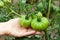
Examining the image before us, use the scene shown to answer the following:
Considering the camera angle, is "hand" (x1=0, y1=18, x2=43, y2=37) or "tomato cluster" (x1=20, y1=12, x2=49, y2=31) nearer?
"tomato cluster" (x1=20, y1=12, x2=49, y2=31)

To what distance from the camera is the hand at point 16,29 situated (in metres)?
1.09

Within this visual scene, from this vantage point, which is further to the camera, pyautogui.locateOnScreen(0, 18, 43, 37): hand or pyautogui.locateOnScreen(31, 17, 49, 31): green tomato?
pyautogui.locateOnScreen(0, 18, 43, 37): hand

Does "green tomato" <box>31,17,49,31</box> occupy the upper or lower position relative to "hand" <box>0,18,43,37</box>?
upper

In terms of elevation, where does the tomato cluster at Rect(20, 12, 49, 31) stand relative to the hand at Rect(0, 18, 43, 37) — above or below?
above

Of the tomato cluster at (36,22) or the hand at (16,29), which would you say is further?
the hand at (16,29)

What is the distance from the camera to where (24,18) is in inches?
41.0

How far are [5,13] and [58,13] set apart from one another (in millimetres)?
418

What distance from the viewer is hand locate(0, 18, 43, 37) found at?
1092 mm

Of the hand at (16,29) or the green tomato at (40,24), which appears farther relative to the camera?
the hand at (16,29)

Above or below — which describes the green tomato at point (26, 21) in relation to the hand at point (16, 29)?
above

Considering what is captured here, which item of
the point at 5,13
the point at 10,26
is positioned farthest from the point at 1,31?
the point at 5,13

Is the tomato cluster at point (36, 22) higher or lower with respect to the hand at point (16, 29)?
higher

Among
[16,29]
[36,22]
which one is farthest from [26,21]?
[16,29]

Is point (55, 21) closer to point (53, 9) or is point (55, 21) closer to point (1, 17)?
point (53, 9)
